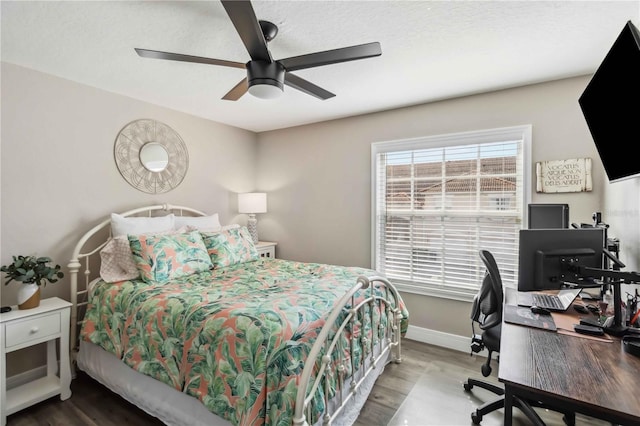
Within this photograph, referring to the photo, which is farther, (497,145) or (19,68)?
(497,145)

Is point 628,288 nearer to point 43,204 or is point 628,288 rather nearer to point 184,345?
point 184,345

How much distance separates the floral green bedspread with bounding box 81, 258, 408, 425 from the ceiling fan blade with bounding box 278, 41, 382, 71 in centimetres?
138

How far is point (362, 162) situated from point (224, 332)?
2.53 meters

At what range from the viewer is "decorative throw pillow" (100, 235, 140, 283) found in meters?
2.43

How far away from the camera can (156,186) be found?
129 inches

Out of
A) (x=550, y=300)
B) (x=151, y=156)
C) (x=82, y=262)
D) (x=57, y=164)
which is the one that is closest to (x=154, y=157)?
(x=151, y=156)

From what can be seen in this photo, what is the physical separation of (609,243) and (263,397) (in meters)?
2.07

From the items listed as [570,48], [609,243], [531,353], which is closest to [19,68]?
[531,353]

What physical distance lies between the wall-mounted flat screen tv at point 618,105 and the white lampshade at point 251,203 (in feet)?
10.7

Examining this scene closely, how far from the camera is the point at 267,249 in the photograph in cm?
408

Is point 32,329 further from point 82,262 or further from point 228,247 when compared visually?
point 228,247

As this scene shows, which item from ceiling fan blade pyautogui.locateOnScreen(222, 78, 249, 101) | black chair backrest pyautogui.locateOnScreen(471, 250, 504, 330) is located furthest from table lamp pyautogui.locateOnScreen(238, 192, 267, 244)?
black chair backrest pyautogui.locateOnScreen(471, 250, 504, 330)

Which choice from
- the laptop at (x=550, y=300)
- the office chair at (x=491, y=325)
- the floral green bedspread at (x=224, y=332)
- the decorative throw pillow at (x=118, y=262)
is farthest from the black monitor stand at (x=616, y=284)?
the decorative throw pillow at (x=118, y=262)

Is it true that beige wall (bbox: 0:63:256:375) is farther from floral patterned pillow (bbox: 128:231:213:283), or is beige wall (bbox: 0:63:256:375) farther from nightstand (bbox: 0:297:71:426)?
floral patterned pillow (bbox: 128:231:213:283)
